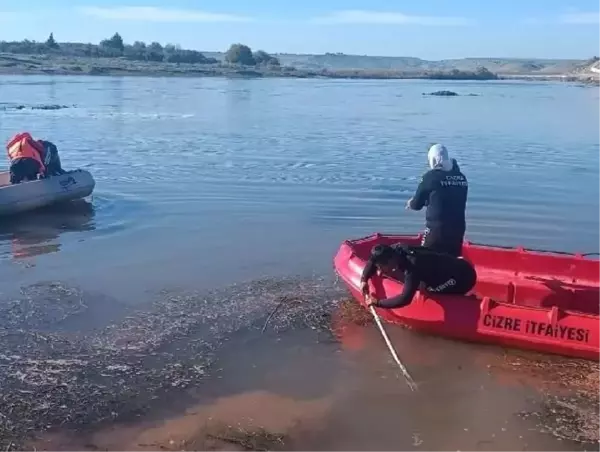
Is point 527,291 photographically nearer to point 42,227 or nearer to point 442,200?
point 442,200

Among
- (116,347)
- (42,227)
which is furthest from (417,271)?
(42,227)

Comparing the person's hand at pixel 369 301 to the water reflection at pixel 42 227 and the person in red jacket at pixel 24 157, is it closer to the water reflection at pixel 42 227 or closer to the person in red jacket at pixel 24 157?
the water reflection at pixel 42 227

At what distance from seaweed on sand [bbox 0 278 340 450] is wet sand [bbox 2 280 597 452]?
55mm

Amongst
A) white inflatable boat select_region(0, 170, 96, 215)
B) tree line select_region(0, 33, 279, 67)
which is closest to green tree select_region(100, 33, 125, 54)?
tree line select_region(0, 33, 279, 67)

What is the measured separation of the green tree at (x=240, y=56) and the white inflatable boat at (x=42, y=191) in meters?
96.2

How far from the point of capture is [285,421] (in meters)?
6.38

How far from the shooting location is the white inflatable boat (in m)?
13.0

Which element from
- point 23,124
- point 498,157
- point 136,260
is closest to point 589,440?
point 136,260

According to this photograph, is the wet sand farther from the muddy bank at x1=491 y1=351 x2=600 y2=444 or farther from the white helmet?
the white helmet

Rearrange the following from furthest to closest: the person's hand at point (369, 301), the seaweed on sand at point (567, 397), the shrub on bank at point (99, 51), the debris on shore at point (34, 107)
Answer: the shrub on bank at point (99, 51)
the debris on shore at point (34, 107)
the person's hand at point (369, 301)
the seaweed on sand at point (567, 397)

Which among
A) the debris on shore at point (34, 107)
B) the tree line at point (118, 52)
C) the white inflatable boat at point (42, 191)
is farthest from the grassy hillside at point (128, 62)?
the white inflatable boat at point (42, 191)

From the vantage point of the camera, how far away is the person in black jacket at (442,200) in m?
8.02

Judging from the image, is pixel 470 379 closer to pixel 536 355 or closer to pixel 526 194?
pixel 536 355

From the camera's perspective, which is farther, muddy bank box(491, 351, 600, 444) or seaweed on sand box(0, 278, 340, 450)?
seaweed on sand box(0, 278, 340, 450)
